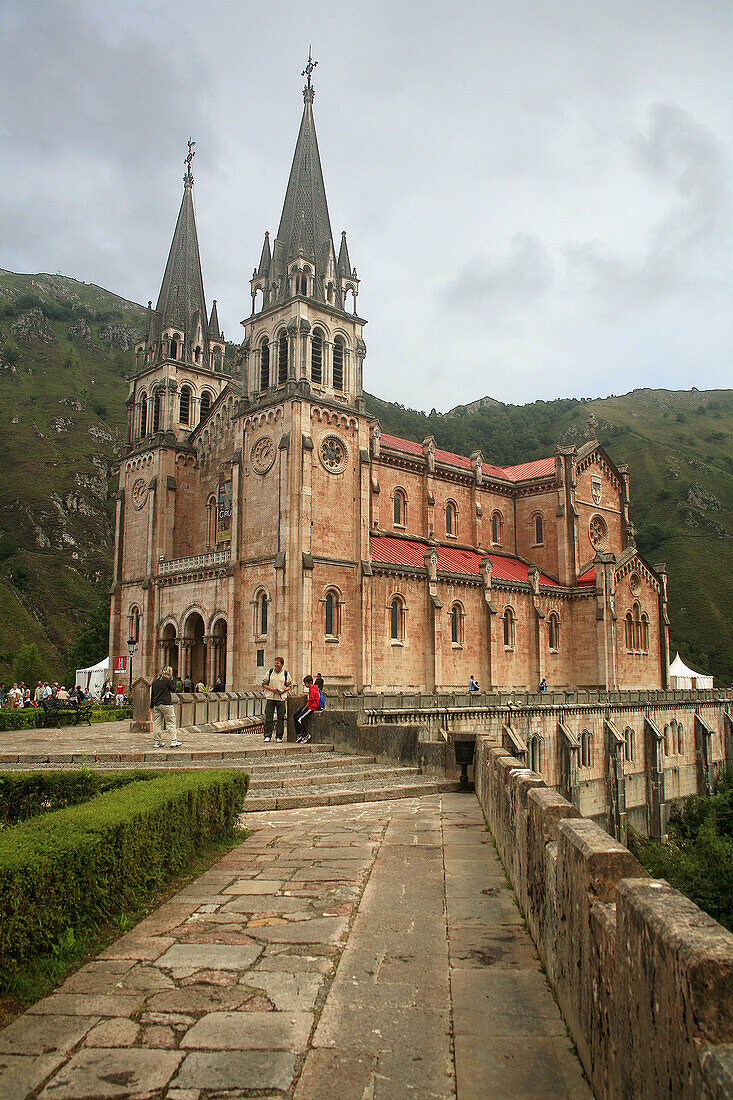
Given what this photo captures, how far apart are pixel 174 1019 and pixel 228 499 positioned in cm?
3751

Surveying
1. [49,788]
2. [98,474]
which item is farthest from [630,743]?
[98,474]

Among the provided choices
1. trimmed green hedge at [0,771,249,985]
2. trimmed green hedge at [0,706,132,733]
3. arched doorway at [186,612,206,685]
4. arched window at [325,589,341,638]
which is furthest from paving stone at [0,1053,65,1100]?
arched doorway at [186,612,206,685]

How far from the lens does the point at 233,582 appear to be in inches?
1416

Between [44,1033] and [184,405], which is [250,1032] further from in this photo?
[184,405]

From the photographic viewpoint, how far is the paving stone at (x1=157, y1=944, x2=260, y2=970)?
16.6 ft

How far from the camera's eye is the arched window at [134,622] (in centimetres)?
4186

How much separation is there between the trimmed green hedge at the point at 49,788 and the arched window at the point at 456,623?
3032 cm

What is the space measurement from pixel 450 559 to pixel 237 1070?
39.3 metres

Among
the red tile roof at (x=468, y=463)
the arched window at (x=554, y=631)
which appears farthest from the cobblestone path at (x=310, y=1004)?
the arched window at (x=554, y=631)

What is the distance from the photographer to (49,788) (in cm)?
970

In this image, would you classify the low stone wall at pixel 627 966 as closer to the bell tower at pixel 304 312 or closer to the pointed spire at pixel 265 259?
the bell tower at pixel 304 312

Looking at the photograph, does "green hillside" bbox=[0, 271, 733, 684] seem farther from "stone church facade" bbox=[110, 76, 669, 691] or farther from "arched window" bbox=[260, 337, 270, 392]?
"arched window" bbox=[260, 337, 270, 392]

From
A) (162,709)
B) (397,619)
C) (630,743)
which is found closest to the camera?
(162,709)

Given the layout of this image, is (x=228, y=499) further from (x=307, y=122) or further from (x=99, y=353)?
(x=99, y=353)
